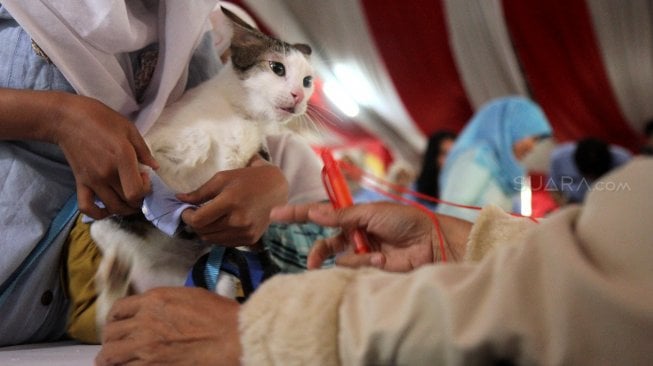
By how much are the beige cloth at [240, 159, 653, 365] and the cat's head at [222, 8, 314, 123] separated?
191 millimetres

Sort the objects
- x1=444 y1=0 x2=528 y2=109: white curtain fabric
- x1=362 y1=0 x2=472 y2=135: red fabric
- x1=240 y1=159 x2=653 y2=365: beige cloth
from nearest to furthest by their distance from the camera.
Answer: x1=240 y1=159 x2=653 y2=365: beige cloth, x1=362 y1=0 x2=472 y2=135: red fabric, x1=444 y1=0 x2=528 y2=109: white curtain fabric

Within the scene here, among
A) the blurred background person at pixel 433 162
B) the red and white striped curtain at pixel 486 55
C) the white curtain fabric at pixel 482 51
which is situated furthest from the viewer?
the blurred background person at pixel 433 162

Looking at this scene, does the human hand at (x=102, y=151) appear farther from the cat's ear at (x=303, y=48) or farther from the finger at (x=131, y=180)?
the cat's ear at (x=303, y=48)

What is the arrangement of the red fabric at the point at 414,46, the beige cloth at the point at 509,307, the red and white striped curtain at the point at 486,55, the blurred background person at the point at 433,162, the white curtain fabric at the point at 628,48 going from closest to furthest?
the beige cloth at the point at 509,307 < the red and white striped curtain at the point at 486,55 < the red fabric at the point at 414,46 < the blurred background person at the point at 433,162 < the white curtain fabric at the point at 628,48

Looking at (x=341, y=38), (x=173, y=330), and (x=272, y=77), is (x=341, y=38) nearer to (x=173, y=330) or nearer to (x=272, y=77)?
(x=272, y=77)

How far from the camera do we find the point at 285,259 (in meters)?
0.56

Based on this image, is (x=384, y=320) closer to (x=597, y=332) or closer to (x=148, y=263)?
(x=597, y=332)

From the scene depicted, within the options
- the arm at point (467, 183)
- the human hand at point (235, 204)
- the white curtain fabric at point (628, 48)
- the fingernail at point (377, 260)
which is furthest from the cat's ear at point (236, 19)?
the white curtain fabric at point (628, 48)

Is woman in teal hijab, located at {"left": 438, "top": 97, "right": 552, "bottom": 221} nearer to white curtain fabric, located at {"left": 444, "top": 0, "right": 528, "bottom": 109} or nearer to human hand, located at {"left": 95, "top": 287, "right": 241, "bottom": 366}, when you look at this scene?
white curtain fabric, located at {"left": 444, "top": 0, "right": 528, "bottom": 109}

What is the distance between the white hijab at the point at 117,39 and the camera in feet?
1.55

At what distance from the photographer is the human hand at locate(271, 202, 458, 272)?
50 cm

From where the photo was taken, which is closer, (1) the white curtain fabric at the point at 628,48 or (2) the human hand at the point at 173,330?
(2) the human hand at the point at 173,330

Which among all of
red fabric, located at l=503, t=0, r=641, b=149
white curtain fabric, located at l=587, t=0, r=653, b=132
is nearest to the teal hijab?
red fabric, located at l=503, t=0, r=641, b=149

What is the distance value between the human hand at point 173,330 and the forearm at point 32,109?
0.48 feet
